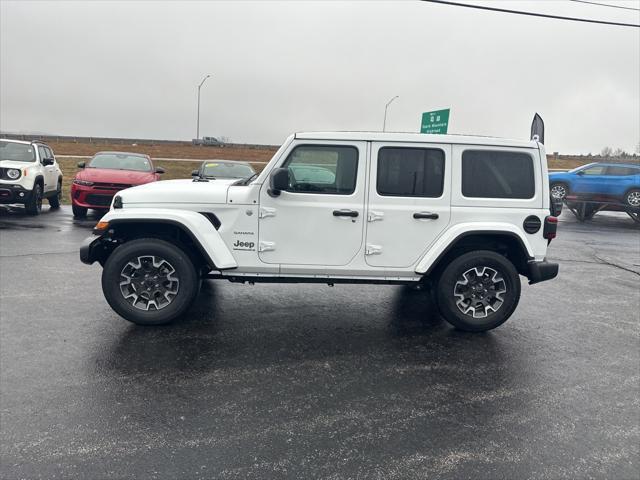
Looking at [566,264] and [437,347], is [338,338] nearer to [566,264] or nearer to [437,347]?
[437,347]

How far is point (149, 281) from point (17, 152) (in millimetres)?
10045

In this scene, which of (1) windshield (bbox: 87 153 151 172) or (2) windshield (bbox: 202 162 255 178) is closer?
(1) windshield (bbox: 87 153 151 172)

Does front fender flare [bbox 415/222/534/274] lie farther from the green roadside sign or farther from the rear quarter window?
the green roadside sign

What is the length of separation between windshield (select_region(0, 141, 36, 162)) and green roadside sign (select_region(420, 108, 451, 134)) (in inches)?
528

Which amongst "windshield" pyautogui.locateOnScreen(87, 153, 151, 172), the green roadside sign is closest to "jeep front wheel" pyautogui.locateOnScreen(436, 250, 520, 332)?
"windshield" pyautogui.locateOnScreen(87, 153, 151, 172)

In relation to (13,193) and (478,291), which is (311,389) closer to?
(478,291)

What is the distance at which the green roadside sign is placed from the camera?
18.3 meters

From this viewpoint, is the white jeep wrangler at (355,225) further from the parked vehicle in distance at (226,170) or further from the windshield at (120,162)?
the windshield at (120,162)

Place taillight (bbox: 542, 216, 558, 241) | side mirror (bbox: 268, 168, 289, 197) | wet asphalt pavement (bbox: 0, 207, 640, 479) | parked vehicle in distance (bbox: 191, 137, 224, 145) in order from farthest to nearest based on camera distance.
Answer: parked vehicle in distance (bbox: 191, 137, 224, 145)
taillight (bbox: 542, 216, 558, 241)
side mirror (bbox: 268, 168, 289, 197)
wet asphalt pavement (bbox: 0, 207, 640, 479)

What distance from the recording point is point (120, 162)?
12.8 metres

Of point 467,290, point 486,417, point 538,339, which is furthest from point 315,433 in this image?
point 538,339

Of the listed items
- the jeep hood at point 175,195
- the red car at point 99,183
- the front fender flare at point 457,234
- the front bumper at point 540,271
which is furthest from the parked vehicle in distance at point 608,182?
the jeep hood at point 175,195

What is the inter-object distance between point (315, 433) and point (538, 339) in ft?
9.68

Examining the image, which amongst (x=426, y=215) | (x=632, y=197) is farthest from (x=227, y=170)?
(x=632, y=197)
